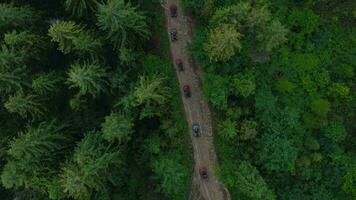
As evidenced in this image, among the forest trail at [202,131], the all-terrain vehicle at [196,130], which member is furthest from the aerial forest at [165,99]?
the all-terrain vehicle at [196,130]

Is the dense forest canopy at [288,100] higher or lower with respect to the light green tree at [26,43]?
lower

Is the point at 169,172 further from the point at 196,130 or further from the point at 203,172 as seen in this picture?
the point at 196,130

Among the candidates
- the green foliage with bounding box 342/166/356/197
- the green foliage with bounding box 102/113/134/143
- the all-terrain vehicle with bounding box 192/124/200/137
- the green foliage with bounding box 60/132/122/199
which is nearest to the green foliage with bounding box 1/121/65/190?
the green foliage with bounding box 60/132/122/199

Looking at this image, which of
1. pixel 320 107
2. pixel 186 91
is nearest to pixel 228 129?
pixel 186 91

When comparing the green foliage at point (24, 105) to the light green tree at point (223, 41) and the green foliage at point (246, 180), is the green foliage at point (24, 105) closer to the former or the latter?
the light green tree at point (223, 41)

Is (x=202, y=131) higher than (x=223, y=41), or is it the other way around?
(x=223, y=41)

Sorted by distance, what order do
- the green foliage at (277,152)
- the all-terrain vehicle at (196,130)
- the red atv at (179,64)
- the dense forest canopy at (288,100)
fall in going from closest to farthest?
the green foliage at (277,152)
the dense forest canopy at (288,100)
the all-terrain vehicle at (196,130)
the red atv at (179,64)

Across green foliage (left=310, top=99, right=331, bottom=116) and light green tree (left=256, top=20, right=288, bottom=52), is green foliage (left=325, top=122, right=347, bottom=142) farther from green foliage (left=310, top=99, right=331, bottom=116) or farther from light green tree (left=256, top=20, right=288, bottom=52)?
light green tree (left=256, top=20, right=288, bottom=52)

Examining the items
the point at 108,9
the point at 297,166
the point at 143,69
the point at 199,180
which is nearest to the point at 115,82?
the point at 143,69

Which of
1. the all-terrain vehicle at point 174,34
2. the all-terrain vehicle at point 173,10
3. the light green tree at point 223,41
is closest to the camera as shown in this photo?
the light green tree at point 223,41
